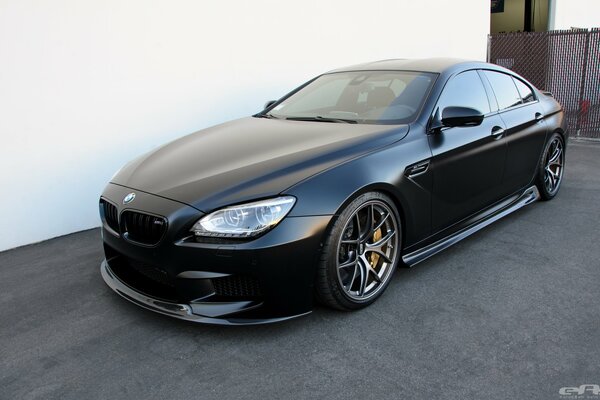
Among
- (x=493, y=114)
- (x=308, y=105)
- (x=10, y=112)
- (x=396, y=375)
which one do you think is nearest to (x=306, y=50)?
(x=308, y=105)

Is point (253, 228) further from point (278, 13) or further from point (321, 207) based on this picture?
point (278, 13)

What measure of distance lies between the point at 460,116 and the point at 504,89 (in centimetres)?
117

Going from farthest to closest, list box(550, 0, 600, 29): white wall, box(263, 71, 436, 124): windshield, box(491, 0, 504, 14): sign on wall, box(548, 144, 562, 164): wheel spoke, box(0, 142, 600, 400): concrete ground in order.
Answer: box(491, 0, 504, 14): sign on wall → box(550, 0, 600, 29): white wall → box(548, 144, 562, 164): wheel spoke → box(263, 71, 436, 124): windshield → box(0, 142, 600, 400): concrete ground

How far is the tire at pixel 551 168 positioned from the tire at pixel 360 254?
7.52 feet

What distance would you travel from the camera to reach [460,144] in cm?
343

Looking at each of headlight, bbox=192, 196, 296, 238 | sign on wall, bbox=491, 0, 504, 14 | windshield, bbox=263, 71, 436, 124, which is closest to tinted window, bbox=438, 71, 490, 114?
windshield, bbox=263, 71, 436, 124

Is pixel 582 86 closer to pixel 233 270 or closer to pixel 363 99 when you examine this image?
pixel 363 99

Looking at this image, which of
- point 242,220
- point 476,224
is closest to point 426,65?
point 476,224

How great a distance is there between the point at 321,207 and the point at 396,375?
0.88 meters

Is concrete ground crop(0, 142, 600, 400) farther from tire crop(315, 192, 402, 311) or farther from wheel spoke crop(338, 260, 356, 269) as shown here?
wheel spoke crop(338, 260, 356, 269)

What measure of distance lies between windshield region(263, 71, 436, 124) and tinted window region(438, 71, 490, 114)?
5.6 inches

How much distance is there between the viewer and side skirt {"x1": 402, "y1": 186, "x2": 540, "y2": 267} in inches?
127

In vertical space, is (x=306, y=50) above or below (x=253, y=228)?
above

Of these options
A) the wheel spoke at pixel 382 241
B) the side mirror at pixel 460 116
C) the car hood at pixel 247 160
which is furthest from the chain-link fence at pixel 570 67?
the wheel spoke at pixel 382 241
